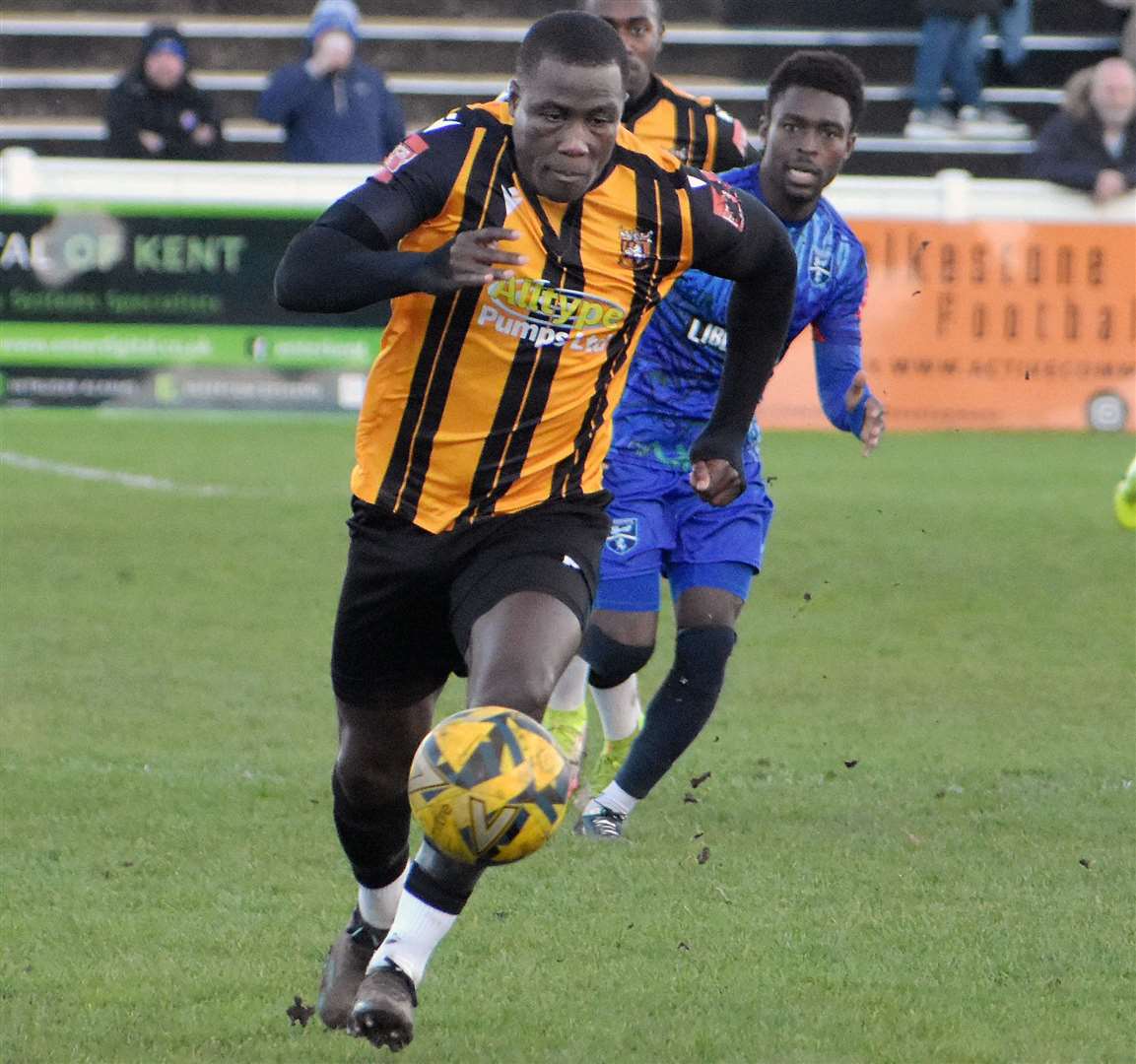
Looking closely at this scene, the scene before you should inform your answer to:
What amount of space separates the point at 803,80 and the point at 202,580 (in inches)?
218

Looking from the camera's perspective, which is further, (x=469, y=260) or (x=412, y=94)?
(x=412, y=94)

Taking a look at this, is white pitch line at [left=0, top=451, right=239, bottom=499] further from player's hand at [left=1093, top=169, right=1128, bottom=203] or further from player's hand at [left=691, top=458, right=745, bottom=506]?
player's hand at [left=691, top=458, right=745, bottom=506]

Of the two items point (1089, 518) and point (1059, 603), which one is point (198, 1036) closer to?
point (1059, 603)

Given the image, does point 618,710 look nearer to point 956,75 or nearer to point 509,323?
point 509,323

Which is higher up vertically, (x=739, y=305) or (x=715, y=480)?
(x=739, y=305)

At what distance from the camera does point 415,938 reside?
14.5ft

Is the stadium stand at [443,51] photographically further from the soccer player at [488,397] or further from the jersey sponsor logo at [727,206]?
the soccer player at [488,397]

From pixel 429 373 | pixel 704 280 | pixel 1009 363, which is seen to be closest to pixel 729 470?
pixel 429 373

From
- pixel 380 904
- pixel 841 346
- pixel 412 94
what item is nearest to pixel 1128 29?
pixel 412 94

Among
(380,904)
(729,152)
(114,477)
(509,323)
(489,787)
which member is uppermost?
(509,323)

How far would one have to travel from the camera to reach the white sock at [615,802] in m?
6.76

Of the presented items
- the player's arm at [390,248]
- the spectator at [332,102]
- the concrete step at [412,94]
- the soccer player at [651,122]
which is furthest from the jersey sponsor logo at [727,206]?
the concrete step at [412,94]

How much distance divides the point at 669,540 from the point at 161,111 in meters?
13.0

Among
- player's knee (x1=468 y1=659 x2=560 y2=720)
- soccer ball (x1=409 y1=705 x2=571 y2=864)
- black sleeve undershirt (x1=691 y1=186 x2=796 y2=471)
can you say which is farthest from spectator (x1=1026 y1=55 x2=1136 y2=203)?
soccer ball (x1=409 y1=705 x2=571 y2=864)
